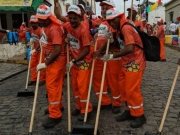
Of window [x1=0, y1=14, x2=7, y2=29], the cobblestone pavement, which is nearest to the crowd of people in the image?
the cobblestone pavement

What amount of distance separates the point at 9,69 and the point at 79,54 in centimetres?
667

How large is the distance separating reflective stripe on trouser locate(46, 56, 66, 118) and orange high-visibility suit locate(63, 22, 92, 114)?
29cm

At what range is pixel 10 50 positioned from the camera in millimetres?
13055

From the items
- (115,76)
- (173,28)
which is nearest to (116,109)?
(115,76)

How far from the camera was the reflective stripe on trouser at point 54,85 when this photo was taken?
450 centimetres

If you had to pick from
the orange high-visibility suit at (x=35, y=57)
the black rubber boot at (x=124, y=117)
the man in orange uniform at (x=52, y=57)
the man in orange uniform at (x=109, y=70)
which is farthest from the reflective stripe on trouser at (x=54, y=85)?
the orange high-visibility suit at (x=35, y=57)

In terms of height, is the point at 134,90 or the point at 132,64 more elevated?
the point at 132,64

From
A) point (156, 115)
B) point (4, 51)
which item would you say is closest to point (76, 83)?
point (156, 115)

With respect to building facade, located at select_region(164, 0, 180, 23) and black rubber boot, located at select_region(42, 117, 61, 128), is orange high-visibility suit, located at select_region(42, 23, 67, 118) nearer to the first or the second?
black rubber boot, located at select_region(42, 117, 61, 128)

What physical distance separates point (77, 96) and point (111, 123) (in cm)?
81

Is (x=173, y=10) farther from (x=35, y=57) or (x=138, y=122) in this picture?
(x=138, y=122)

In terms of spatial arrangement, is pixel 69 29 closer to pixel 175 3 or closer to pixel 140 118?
pixel 140 118

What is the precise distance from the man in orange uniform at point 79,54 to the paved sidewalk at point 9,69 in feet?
16.0

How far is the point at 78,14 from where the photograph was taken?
4.35m
